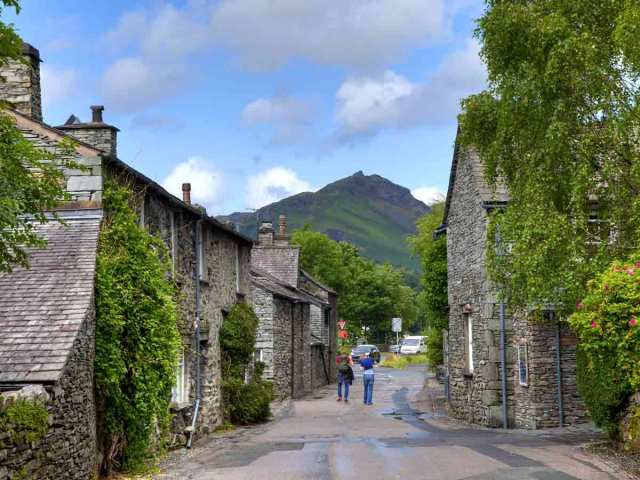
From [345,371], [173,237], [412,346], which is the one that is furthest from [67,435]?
[412,346]

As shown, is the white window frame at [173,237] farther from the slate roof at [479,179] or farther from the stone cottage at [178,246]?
→ the slate roof at [479,179]

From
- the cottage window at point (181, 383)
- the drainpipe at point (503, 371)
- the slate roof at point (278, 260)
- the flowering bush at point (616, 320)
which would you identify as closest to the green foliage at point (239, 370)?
the cottage window at point (181, 383)

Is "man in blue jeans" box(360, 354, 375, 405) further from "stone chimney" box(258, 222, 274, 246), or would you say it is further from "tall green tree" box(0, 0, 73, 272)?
"tall green tree" box(0, 0, 73, 272)

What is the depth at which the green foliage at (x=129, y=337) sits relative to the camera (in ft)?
45.6

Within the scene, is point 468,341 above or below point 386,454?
above

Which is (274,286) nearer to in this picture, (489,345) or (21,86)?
(489,345)

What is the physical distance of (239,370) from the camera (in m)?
24.9

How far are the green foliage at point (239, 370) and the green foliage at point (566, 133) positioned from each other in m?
9.34

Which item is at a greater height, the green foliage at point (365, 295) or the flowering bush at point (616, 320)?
the green foliage at point (365, 295)

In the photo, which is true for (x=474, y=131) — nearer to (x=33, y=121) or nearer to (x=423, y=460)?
(x=423, y=460)

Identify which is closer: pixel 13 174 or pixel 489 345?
pixel 13 174

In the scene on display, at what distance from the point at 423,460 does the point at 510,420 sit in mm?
8671

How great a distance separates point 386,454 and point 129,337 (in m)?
5.73

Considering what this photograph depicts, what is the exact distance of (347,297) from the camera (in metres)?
91.6
